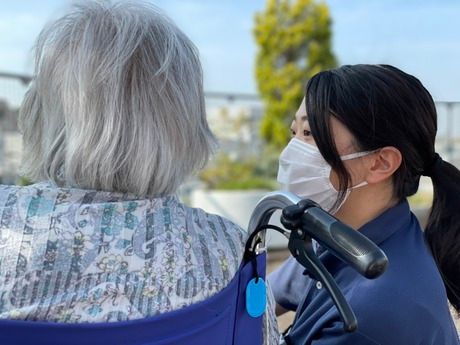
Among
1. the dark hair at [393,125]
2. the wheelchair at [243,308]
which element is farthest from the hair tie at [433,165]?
the wheelchair at [243,308]

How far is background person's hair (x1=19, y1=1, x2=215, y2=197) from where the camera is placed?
1.02m

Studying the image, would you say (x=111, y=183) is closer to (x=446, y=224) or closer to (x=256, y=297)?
(x=256, y=297)

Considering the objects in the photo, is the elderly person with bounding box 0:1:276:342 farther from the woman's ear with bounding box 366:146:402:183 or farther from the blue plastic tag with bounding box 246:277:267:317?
the woman's ear with bounding box 366:146:402:183

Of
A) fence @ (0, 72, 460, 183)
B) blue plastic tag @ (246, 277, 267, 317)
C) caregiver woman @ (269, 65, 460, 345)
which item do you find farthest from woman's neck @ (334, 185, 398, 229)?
fence @ (0, 72, 460, 183)

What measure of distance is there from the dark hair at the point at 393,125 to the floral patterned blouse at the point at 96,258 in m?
0.70

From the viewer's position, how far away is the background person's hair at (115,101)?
40.0 inches

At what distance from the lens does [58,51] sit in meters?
1.05

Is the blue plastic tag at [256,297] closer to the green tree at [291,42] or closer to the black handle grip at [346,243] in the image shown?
the black handle grip at [346,243]

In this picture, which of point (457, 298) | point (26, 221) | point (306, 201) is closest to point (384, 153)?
point (457, 298)

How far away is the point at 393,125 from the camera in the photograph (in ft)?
5.15

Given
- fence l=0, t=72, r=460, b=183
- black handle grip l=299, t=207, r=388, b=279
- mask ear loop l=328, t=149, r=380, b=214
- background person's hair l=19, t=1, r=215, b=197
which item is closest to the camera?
black handle grip l=299, t=207, r=388, b=279

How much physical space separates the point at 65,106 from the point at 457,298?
1.33 metres

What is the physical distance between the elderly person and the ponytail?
0.85 metres

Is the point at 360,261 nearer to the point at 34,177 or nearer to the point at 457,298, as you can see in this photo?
the point at 34,177
